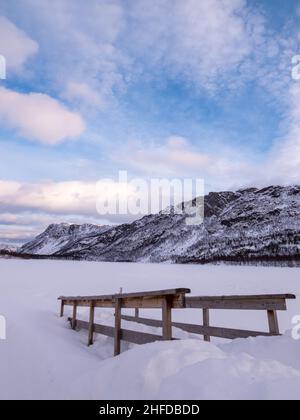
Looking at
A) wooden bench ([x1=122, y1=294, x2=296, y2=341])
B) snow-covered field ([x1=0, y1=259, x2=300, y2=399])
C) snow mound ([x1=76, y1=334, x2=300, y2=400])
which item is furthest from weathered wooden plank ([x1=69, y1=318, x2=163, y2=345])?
wooden bench ([x1=122, y1=294, x2=296, y2=341])

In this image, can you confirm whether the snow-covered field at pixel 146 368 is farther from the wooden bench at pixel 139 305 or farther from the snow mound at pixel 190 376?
the wooden bench at pixel 139 305

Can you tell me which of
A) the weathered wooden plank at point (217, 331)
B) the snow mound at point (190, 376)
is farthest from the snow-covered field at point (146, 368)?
the weathered wooden plank at point (217, 331)

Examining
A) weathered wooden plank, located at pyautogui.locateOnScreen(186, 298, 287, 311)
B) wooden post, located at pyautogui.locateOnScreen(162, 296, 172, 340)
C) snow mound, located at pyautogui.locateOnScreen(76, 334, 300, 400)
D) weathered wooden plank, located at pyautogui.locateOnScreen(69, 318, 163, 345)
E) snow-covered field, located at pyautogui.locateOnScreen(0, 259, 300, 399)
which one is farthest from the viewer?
weathered wooden plank, located at pyautogui.locateOnScreen(186, 298, 287, 311)

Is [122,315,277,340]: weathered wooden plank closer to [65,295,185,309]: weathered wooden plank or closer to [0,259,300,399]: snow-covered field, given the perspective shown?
[0,259,300,399]: snow-covered field

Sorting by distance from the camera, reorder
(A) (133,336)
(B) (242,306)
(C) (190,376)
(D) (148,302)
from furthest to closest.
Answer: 1. (B) (242,306)
2. (A) (133,336)
3. (D) (148,302)
4. (C) (190,376)

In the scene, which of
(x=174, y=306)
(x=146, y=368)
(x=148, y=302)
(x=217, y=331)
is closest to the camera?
(x=146, y=368)

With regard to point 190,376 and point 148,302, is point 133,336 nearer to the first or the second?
point 148,302

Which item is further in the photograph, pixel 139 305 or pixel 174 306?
pixel 139 305

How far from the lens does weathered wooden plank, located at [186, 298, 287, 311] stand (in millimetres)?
6387

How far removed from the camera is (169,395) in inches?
135

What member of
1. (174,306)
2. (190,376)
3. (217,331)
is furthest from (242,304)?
(190,376)

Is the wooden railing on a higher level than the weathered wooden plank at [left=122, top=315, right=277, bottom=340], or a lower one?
higher

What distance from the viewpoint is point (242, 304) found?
269 inches
